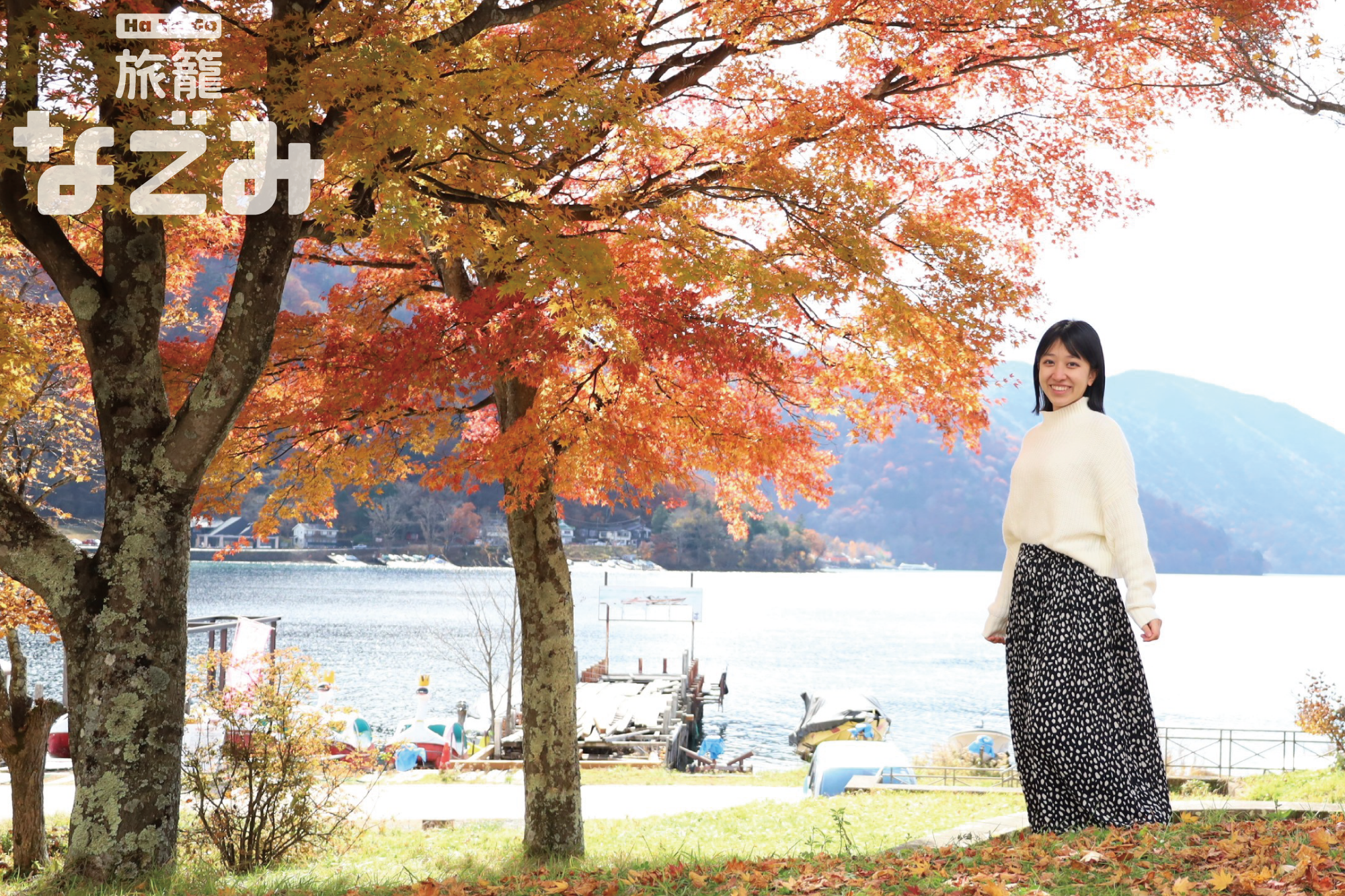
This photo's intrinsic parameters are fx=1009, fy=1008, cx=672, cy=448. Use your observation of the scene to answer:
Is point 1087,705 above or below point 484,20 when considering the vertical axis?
below

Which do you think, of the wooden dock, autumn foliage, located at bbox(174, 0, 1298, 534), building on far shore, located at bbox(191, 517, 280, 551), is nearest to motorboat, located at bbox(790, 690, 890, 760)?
the wooden dock

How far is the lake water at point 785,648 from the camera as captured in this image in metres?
39.1

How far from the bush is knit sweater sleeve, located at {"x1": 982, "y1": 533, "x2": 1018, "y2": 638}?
5326 millimetres

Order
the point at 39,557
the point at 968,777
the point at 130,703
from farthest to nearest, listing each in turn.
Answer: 1. the point at 968,777
2. the point at 39,557
3. the point at 130,703

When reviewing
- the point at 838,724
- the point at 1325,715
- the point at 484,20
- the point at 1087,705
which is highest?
the point at 484,20

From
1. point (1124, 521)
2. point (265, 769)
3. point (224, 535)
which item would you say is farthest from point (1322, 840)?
point (224, 535)

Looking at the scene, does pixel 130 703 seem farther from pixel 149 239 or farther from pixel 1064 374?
pixel 1064 374

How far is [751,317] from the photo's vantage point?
24.2 feet

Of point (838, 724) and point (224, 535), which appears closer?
point (838, 724)

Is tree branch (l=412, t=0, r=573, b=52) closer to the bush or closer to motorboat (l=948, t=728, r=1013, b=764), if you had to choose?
the bush

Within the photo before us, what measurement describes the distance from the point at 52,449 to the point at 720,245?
8103 mm

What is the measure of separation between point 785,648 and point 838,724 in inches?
1303

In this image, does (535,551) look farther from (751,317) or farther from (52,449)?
(52,449)

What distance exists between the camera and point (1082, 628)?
13.8 ft
